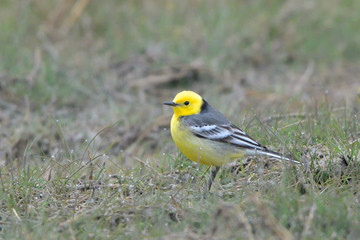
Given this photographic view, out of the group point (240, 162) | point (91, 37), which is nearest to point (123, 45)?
point (91, 37)

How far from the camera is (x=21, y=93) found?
920 centimetres

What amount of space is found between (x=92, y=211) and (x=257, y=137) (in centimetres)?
227

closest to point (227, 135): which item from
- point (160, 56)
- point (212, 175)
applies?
point (212, 175)

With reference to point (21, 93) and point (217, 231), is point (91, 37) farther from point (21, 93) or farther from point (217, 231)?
point (217, 231)

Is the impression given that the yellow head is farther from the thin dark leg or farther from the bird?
the thin dark leg

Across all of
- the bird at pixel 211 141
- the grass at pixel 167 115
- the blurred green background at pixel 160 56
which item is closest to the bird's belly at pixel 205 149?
the bird at pixel 211 141

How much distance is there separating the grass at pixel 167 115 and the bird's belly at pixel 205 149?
0.22m

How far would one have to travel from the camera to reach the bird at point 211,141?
5.40m

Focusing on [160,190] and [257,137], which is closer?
[160,190]

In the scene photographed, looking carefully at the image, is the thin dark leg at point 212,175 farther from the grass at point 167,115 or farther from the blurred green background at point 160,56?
the blurred green background at point 160,56

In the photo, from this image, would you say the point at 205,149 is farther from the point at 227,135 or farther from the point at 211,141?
the point at 227,135

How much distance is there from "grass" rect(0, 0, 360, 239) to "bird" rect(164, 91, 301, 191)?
0.19 meters

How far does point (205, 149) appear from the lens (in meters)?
5.40

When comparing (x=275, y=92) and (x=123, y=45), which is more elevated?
(x=123, y=45)
